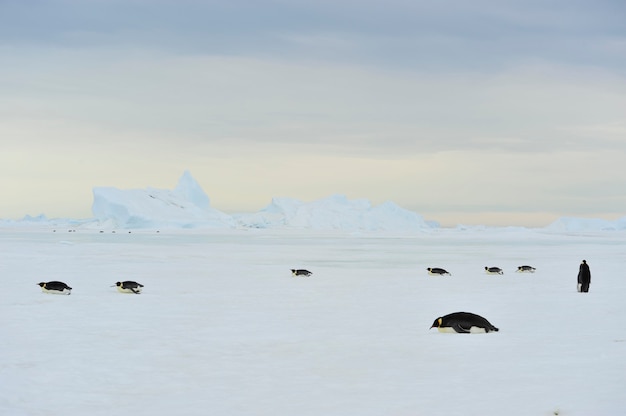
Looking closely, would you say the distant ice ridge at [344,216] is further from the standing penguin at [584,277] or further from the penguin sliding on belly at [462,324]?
the penguin sliding on belly at [462,324]

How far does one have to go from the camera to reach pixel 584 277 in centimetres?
1456

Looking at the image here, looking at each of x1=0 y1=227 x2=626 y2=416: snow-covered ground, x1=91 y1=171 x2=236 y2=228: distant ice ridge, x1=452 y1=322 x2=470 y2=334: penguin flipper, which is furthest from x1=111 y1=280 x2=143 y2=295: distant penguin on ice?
x1=91 y1=171 x2=236 y2=228: distant ice ridge

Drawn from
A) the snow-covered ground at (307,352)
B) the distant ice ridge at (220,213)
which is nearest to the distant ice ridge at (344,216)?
the distant ice ridge at (220,213)

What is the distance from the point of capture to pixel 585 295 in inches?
561

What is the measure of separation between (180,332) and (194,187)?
83621mm

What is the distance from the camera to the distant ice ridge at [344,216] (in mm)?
101312

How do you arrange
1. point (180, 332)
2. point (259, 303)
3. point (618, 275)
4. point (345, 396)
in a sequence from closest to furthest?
point (345, 396), point (180, 332), point (259, 303), point (618, 275)

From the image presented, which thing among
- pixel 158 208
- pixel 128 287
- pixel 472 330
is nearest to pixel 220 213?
pixel 158 208

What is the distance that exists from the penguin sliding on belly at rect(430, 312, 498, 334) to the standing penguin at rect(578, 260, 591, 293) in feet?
19.2

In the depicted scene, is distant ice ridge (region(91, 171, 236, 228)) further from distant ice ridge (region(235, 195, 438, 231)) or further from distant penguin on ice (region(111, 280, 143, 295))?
distant penguin on ice (region(111, 280, 143, 295))

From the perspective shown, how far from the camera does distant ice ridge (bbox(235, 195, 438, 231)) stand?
10131cm

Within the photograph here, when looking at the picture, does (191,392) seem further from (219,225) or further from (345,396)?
(219,225)

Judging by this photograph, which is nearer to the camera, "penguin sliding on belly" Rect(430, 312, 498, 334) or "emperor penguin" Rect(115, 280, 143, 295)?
"penguin sliding on belly" Rect(430, 312, 498, 334)

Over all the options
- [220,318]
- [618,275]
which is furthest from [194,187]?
[220,318]
